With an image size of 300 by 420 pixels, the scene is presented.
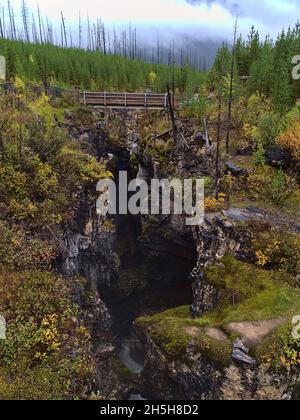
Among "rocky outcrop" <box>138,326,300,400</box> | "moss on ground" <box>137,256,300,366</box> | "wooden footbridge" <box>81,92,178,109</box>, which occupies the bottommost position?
"rocky outcrop" <box>138,326,300,400</box>

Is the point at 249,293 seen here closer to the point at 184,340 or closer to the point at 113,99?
the point at 184,340

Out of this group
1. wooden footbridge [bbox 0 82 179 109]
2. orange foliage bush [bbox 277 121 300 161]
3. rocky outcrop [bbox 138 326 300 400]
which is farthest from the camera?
wooden footbridge [bbox 0 82 179 109]

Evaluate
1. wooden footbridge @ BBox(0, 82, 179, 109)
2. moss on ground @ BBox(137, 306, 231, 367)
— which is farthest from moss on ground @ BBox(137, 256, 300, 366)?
wooden footbridge @ BBox(0, 82, 179, 109)

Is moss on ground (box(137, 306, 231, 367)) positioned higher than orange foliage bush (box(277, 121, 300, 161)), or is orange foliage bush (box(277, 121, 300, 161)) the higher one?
orange foliage bush (box(277, 121, 300, 161))

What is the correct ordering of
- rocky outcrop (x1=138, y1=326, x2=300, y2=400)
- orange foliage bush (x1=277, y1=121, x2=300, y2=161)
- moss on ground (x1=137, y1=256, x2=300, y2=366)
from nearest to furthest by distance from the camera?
1. rocky outcrop (x1=138, y1=326, x2=300, y2=400)
2. moss on ground (x1=137, y1=256, x2=300, y2=366)
3. orange foliage bush (x1=277, y1=121, x2=300, y2=161)

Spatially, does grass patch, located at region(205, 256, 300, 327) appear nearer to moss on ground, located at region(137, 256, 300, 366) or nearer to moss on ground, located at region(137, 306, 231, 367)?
moss on ground, located at region(137, 256, 300, 366)

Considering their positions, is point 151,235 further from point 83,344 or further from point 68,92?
point 68,92

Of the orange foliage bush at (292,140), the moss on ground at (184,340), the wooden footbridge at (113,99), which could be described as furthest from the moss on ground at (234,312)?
the wooden footbridge at (113,99)

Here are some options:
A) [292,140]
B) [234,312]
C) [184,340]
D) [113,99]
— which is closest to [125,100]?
[113,99]

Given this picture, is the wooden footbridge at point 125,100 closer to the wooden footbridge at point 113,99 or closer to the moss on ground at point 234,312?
the wooden footbridge at point 113,99
